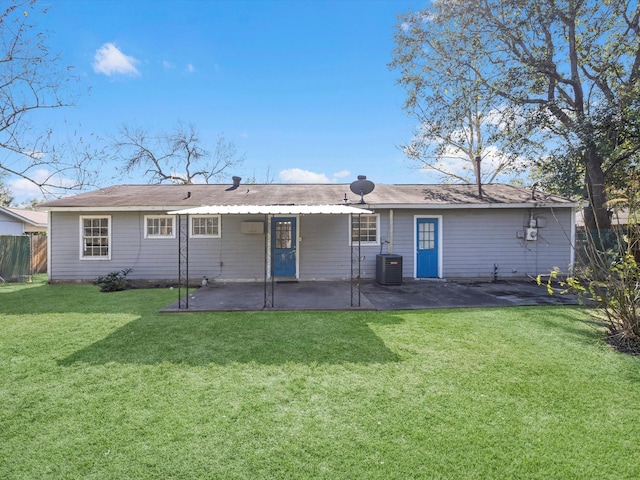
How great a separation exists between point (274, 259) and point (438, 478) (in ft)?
26.5

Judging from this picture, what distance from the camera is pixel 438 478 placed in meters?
2.08

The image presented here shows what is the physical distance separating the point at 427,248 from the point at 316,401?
828 cm

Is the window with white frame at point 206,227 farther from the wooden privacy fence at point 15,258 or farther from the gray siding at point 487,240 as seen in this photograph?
the wooden privacy fence at point 15,258

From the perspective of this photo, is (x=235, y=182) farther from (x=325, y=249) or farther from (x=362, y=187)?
(x=362, y=187)

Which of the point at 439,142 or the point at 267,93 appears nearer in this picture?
the point at 439,142

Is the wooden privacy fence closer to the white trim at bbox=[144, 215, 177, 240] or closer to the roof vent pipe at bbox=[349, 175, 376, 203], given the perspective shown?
the white trim at bbox=[144, 215, 177, 240]

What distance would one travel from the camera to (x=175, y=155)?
2491 centimetres

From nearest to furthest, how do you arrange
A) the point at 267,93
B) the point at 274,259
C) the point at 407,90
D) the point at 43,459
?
the point at 43,459 → the point at 274,259 → the point at 407,90 → the point at 267,93

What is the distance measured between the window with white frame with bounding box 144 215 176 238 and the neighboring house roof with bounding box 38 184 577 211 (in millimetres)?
500

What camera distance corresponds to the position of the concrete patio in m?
6.75

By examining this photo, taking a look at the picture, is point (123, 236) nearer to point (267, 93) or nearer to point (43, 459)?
point (43, 459)

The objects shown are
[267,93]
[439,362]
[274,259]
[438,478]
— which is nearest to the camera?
[438,478]

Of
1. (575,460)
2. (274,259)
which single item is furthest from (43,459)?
(274,259)

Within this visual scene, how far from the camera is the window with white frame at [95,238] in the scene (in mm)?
9898
